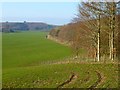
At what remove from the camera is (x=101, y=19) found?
4284 centimetres

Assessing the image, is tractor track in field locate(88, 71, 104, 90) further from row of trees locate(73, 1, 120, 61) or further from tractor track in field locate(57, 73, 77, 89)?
row of trees locate(73, 1, 120, 61)

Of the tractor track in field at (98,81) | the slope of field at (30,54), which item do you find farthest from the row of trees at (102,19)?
the slope of field at (30,54)

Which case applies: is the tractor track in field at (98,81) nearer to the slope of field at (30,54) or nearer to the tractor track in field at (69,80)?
the tractor track in field at (69,80)

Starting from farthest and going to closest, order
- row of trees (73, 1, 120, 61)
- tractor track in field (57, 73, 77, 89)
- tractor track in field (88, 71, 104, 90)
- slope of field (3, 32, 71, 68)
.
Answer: slope of field (3, 32, 71, 68)
row of trees (73, 1, 120, 61)
tractor track in field (57, 73, 77, 89)
tractor track in field (88, 71, 104, 90)

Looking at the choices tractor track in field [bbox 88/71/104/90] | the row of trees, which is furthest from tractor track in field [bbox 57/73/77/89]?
the row of trees

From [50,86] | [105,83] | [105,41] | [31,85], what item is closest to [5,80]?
[31,85]

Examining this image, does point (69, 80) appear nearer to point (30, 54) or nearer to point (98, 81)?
point (98, 81)

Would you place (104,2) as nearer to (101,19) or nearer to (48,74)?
(101,19)

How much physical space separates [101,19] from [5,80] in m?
20.1

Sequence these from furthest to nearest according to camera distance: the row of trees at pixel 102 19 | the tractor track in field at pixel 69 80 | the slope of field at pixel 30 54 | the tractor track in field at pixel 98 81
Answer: the slope of field at pixel 30 54 → the row of trees at pixel 102 19 → the tractor track in field at pixel 69 80 → the tractor track in field at pixel 98 81

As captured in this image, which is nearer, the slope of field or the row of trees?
the row of trees

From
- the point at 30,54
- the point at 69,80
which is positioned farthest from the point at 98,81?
the point at 30,54

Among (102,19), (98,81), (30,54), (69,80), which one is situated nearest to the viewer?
(98,81)

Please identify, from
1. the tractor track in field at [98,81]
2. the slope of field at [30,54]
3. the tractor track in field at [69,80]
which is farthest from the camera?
the slope of field at [30,54]
